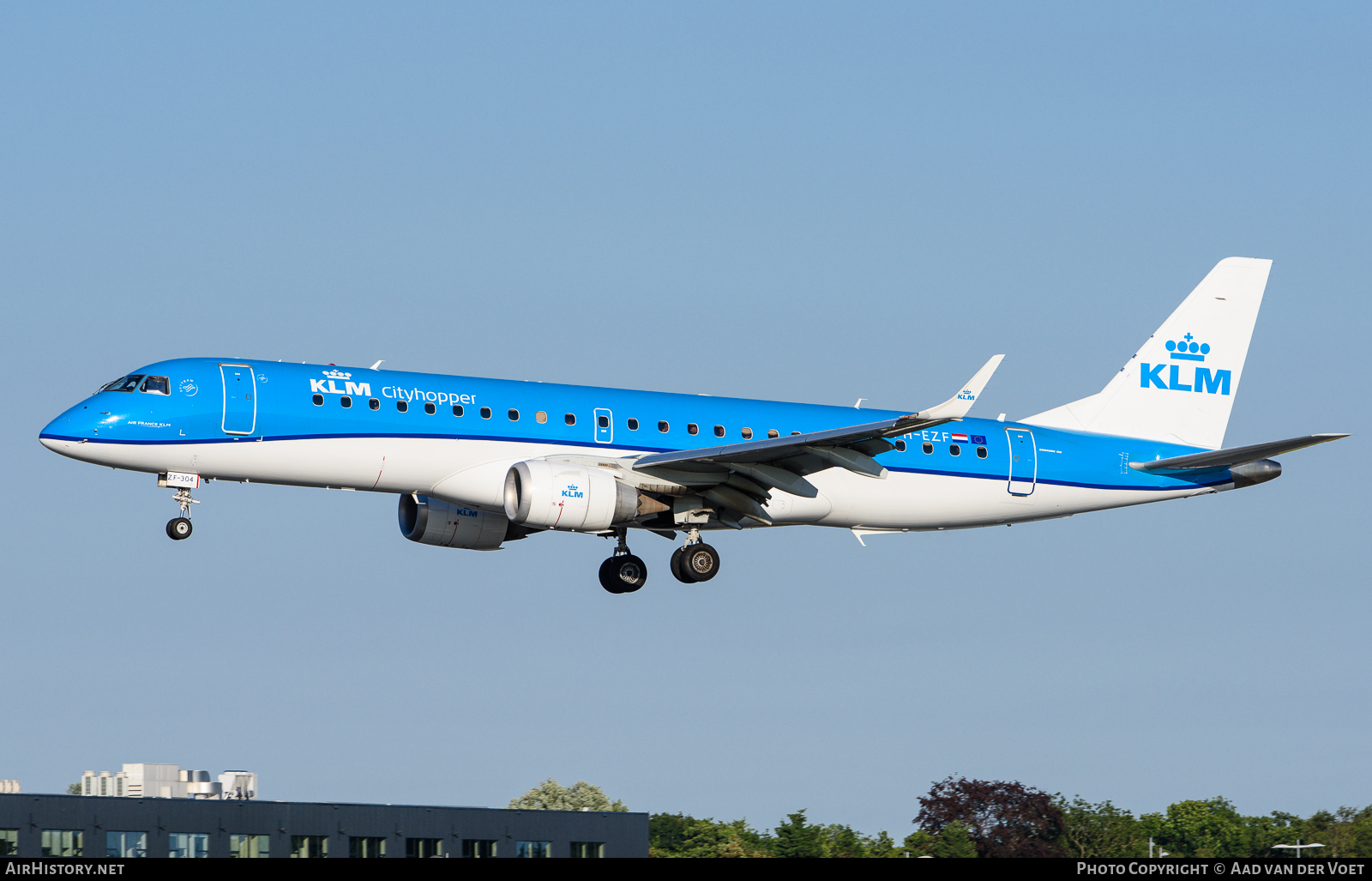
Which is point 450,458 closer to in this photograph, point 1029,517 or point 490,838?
point 490,838

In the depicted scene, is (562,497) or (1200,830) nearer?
(562,497)

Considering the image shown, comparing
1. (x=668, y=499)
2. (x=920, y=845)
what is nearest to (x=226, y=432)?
(x=668, y=499)

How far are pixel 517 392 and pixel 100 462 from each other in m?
9.63

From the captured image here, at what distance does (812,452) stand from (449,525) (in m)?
9.97

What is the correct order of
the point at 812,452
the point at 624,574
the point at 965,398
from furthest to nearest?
the point at 624,574
the point at 812,452
the point at 965,398

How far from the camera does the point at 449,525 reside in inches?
1816

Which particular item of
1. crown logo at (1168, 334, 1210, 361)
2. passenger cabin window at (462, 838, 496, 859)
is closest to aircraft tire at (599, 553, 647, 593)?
passenger cabin window at (462, 838, 496, 859)

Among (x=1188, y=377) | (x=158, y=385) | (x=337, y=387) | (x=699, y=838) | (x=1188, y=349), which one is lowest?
(x=699, y=838)

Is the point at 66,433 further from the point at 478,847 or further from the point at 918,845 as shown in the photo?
the point at 918,845

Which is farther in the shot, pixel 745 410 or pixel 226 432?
pixel 745 410

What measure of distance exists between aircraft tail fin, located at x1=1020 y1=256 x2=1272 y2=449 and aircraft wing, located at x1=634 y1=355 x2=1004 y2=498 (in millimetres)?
8606

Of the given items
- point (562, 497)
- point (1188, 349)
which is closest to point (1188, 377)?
point (1188, 349)

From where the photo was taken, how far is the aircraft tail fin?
50.2 m
